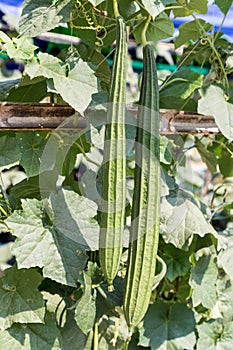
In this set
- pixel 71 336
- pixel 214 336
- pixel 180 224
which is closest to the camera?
pixel 71 336

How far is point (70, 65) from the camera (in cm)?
111

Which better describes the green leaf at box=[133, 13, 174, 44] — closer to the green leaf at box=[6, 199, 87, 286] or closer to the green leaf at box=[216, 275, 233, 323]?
the green leaf at box=[6, 199, 87, 286]

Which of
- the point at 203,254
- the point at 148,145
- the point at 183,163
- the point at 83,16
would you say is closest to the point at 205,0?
the point at 83,16

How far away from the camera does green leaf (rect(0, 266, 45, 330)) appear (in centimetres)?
112

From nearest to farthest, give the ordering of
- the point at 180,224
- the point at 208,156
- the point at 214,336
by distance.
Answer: the point at 180,224
the point at 214,336
the point at 208,156

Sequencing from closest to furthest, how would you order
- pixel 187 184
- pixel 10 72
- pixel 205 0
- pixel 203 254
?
pixel 205 0, pixel 203 254, pixel 187 184, pixel 10 72

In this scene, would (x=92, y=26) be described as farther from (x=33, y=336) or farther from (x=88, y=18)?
(x=33, y=336)

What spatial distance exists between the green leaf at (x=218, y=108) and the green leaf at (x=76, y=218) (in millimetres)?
335

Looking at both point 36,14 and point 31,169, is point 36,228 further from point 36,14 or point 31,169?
point 36,14

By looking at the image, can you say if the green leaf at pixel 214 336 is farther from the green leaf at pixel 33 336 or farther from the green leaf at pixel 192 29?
the green leaf at pixel 192 29

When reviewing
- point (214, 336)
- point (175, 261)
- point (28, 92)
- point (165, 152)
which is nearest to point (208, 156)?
point (165, 152)

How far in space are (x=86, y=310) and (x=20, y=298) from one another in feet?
0.45

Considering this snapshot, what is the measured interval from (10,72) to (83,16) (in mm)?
935

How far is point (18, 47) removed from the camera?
3.41 feet
